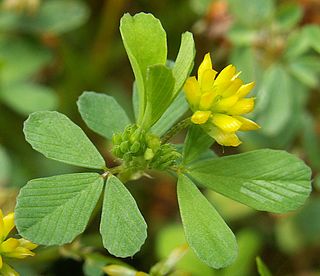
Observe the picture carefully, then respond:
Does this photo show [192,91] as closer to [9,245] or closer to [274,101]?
[9,245]

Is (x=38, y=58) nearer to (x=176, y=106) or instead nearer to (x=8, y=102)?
(x=8, y=102)

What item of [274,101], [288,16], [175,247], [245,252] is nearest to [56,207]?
[175,247]

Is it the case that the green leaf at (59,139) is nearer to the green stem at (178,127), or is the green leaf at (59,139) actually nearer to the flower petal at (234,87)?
the green stem at (178,127)

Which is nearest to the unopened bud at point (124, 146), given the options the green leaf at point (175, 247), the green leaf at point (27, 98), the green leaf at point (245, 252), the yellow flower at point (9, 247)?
the yellow flower at point (9, 247)

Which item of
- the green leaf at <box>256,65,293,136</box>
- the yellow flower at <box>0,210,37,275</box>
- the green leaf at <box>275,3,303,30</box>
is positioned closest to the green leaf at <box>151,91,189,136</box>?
the yellow flower at <box>0,210,37,275</box>

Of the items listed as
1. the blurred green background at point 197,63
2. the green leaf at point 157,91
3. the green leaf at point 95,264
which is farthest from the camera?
the blurred green background at point 197,63

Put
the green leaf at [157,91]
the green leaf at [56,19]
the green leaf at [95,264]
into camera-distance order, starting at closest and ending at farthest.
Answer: the green leaf at [157,91] → the green leaf at [95,264] → the green leaf at [56,19]

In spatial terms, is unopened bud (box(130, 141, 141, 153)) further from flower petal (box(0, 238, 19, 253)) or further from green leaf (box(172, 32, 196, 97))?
flower petal (box(0, 238, 19, 253))

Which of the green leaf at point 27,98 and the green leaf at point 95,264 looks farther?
the green leaf at point 27,98
